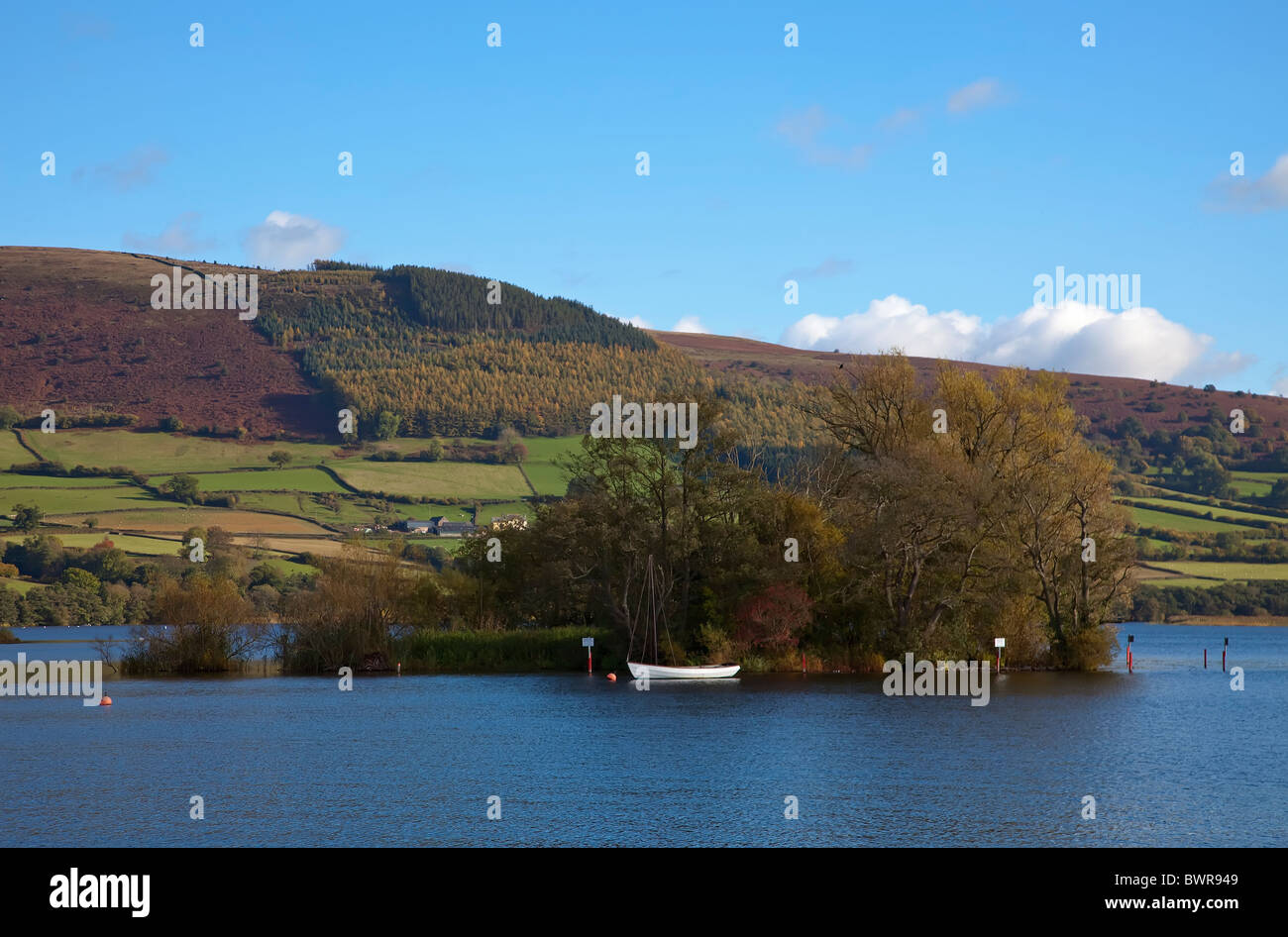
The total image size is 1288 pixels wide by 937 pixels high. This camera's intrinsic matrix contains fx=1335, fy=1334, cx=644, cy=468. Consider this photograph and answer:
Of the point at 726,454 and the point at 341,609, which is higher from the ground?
the point at 726,454

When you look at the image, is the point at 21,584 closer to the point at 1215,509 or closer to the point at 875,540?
the point at 875,540

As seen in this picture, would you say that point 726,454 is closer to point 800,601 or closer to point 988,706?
point 800,601

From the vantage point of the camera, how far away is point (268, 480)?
181750 mm

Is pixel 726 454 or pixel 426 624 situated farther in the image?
pixel 426 624

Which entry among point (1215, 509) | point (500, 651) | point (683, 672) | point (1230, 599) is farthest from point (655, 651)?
point (1215, 509)

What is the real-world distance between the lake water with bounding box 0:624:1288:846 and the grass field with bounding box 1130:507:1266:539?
92.9m

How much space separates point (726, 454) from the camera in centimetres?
7288

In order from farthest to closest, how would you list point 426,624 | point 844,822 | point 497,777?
point 426,624 → point 497,777 → point 844,822

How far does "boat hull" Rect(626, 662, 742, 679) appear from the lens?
67.0 meters

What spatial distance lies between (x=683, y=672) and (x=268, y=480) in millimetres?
126699

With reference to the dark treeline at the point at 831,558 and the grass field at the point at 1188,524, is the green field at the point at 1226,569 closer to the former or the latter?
the grass field at the point at 1188,524
